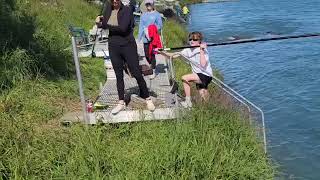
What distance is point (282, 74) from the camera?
56.4 feet

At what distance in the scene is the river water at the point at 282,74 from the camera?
10188 millimetres

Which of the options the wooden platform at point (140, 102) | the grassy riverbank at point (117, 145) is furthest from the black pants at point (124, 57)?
the grassy riverbank at point (117, 145)

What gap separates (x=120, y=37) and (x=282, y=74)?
→ 1104 cm

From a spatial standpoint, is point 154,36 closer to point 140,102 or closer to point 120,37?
point 140,102

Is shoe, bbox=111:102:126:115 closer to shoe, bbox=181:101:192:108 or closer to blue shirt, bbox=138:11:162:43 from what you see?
shoe, bbox=181:101:192:108

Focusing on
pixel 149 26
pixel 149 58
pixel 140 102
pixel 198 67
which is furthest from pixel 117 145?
pixel 149 58

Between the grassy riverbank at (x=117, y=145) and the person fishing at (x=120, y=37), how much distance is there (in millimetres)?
775

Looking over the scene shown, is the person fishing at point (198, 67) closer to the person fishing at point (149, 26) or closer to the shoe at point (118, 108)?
the shoe at point (118, 108)

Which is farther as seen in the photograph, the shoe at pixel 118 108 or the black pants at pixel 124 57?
the shoe at pixel 118 108

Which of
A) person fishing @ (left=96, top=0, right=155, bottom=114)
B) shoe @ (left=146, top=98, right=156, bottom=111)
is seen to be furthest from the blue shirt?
shoe @ (left=146, top=98, right=156, bottom=111)

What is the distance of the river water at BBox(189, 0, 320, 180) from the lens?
10.2 meters

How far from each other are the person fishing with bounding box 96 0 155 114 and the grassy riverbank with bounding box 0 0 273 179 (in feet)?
2.54

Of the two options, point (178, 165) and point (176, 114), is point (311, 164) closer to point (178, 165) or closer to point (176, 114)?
point (176, 114)

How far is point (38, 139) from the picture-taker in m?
6.76
